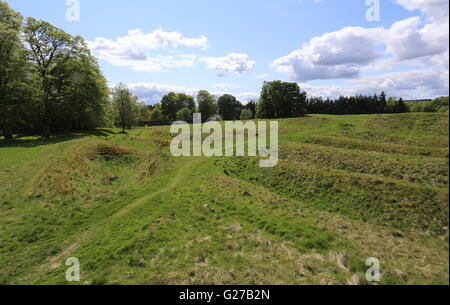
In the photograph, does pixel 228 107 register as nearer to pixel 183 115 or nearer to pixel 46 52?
pixel 183 115

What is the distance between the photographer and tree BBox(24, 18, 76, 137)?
147ft

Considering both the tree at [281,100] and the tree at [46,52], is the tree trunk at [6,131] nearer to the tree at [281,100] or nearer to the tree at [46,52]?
the tree at [46,52]

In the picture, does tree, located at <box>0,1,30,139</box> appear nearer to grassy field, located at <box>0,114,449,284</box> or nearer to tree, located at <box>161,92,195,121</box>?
grassy field, located at <box>0,114,449,284</box>

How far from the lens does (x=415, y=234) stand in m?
11.0

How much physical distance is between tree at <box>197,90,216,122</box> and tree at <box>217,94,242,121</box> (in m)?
8.15

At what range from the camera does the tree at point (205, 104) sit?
400 ft

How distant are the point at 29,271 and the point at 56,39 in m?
53.7

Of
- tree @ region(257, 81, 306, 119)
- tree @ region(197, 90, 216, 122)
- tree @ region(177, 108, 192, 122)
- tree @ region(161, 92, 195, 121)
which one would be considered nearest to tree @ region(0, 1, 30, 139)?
tree @ region(257, 81, 306, 119)

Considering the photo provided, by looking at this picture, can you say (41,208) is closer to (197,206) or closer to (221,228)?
(197,206)

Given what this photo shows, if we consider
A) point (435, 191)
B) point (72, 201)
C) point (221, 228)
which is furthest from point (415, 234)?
point (72, 201)

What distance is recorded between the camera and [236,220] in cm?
1308

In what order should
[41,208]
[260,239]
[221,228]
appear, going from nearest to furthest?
1. [260,239]
2. [221,228]
3. [41,208]

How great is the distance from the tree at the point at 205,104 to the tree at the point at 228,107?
8.15 metres

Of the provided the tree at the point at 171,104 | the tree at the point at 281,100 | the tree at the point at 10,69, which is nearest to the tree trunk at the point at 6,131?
the tree at the point at 10,69
